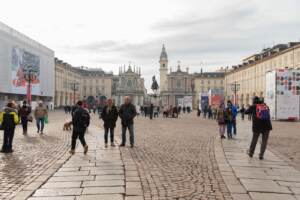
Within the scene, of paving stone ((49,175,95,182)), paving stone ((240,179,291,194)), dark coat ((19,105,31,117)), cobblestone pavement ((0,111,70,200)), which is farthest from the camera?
dark coat ((19,105,31,117))

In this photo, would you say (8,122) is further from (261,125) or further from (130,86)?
(130,86)

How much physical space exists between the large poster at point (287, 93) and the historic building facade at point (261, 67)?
25.2 meters

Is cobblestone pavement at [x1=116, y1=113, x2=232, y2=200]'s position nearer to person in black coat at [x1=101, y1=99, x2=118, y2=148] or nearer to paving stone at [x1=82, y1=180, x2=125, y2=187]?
paving stone at [x1=82, y1=180, x2=125, y2=187]

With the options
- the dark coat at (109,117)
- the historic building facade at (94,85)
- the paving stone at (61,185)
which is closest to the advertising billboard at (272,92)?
the dark coat at (109,117)

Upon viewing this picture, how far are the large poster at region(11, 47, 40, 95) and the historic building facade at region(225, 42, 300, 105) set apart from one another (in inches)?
1179

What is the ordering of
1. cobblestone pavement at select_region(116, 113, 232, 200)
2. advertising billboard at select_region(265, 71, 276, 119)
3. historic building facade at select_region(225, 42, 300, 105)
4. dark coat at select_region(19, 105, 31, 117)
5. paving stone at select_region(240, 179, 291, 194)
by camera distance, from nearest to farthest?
cobblestone pavement at select_region(116, 113, 232, 200) → paving stone at select_region(240, 179, 291, 194) → dark coat at select_region(19, 105, 31, 117) → advertising billboard at select_region(265, 71, 276, 119) → historic building facade at select_region(225, 42, 300, 105)

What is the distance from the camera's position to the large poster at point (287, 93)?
1428 inches

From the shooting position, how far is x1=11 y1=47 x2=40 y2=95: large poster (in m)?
57.5

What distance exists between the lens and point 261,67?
78375mm

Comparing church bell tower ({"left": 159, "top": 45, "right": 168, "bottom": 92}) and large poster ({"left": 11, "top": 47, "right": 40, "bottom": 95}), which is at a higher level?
church bell tower ({"left": 159, "top": 45, "right": 168, "bottom": 92})

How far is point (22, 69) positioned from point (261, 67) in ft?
138

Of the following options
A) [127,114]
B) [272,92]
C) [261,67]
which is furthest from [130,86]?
[127,114]

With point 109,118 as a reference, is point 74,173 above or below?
below

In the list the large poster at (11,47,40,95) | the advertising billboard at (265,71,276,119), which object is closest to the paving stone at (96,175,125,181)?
the advertising billboard at (265,71,276,119)
